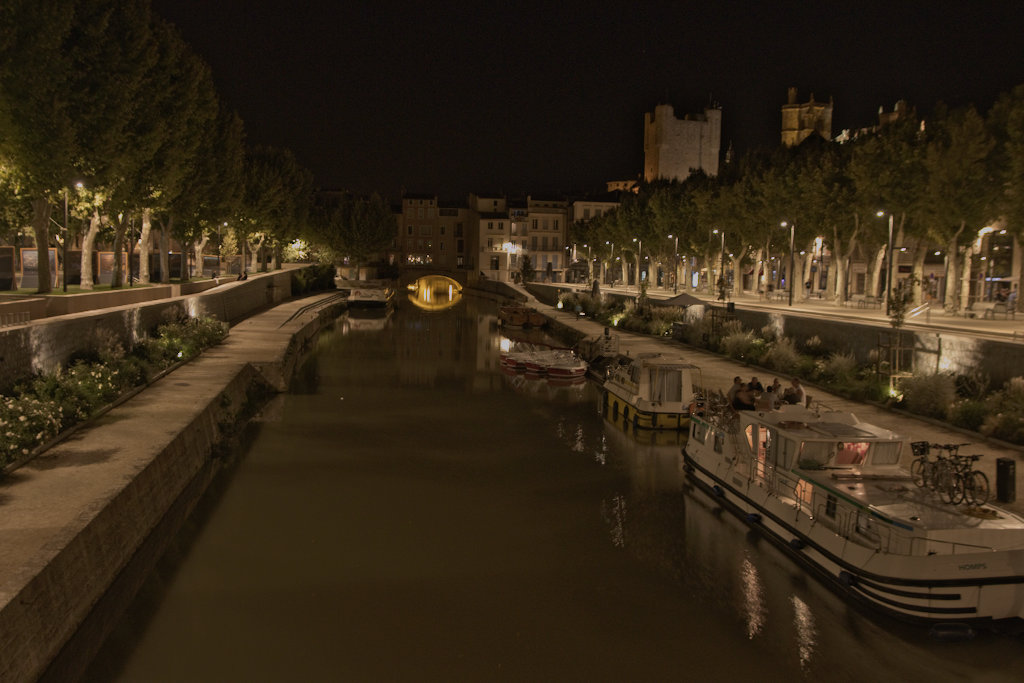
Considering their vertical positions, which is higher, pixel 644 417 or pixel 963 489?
pixel 963 489

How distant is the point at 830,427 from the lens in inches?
655

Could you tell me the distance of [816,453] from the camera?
52.4 ft

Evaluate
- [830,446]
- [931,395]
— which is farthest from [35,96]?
[931,395]

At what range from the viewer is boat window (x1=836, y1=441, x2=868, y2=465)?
52.3ft

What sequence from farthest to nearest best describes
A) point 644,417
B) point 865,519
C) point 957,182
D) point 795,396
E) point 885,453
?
point 957,182, point 644,417, point 795,396, point 885,453, point 865,519

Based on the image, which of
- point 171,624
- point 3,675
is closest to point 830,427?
point 171,624

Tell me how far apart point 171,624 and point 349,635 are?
282cm

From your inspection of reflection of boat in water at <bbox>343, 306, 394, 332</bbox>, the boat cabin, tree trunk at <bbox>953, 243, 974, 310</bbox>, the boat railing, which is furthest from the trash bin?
reflection of boat in water at <bbox>343, 306, 394, 332</bbox>

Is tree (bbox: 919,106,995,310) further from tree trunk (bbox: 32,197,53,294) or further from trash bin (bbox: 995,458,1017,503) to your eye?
tree trunk (bbox: 32,197,53,294)

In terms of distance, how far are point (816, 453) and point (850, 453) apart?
0.64 metres

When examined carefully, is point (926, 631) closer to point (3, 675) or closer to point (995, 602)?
point (995, 602)

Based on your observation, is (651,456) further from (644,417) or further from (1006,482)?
(1006,482)

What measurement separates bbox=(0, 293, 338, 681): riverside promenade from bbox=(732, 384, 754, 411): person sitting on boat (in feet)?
43.7

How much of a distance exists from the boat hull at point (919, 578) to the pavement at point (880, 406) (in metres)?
2.75
